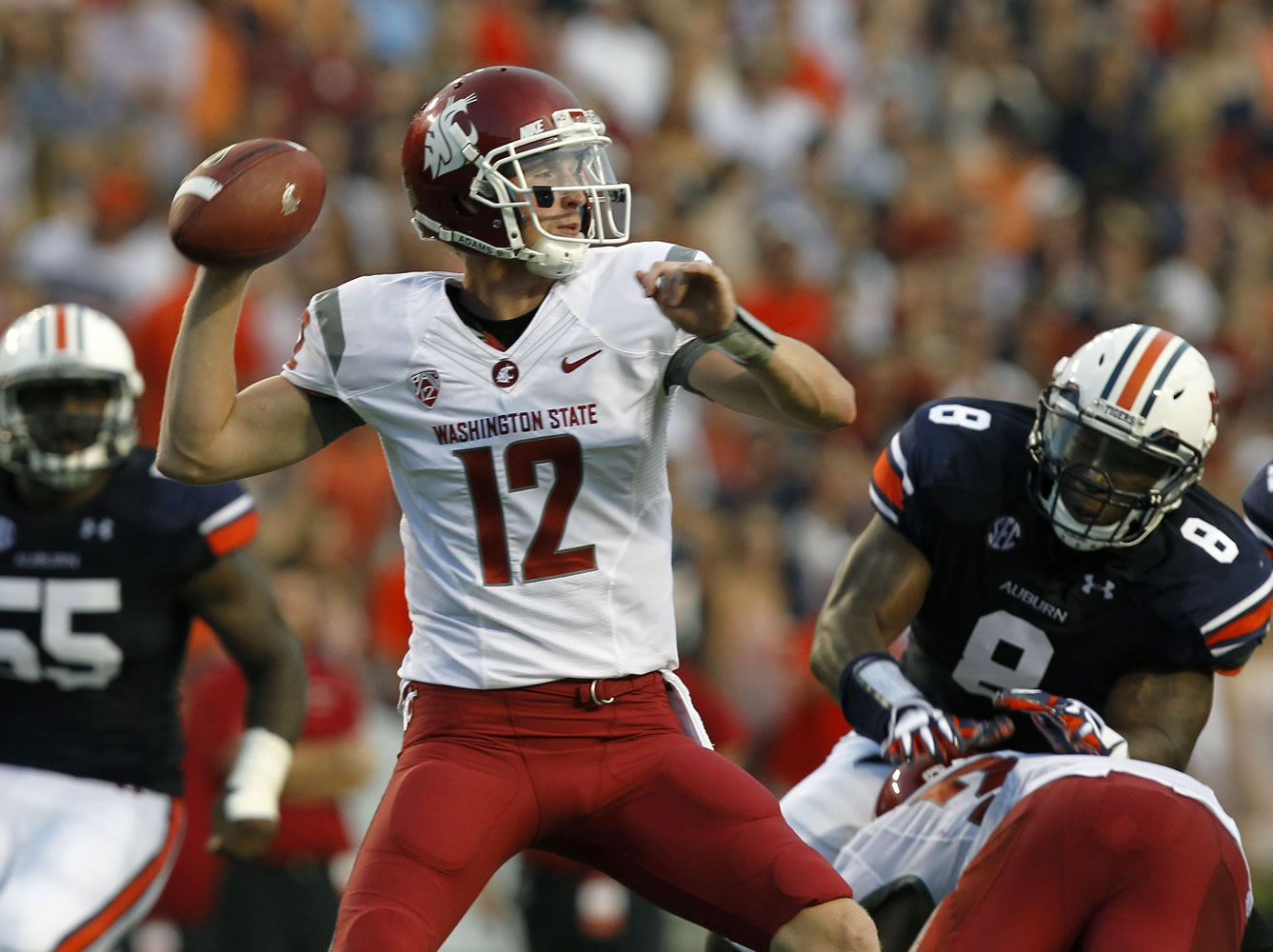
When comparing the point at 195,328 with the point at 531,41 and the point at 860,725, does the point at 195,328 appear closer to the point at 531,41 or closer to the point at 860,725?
the point at 860,725

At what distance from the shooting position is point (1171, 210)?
32.2 feet

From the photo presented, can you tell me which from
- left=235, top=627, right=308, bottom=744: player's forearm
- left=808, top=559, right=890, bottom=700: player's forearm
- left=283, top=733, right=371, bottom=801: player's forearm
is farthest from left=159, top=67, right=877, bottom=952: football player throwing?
left=283, top=733, right=371, bottom=801: player's forearm

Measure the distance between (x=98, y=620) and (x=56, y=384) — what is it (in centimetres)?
64

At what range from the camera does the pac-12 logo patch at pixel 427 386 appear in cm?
338

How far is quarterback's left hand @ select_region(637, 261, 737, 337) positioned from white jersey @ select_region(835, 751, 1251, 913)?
103cm

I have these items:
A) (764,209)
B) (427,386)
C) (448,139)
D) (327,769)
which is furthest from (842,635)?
(764,209)

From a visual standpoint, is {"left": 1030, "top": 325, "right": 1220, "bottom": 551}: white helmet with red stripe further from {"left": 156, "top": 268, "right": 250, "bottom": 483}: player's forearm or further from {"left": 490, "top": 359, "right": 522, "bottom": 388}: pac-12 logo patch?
{"left": 156, "top": 268, "right": 250, "bottom": 483}: player's forearm

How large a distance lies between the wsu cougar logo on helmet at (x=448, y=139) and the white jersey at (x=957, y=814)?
5.11 feet

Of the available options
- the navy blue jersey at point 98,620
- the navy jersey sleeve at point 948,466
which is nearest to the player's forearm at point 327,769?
the navy blue jersey at point 98,620

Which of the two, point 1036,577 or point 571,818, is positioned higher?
point 1036,577

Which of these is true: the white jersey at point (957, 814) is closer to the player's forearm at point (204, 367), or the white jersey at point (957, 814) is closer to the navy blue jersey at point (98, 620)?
the player's forearm at point (204, 367)

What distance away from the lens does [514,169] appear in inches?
135

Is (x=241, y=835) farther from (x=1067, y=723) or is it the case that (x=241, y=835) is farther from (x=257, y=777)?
(x=1067, y=723)

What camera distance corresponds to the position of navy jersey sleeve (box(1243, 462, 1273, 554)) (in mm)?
4570
